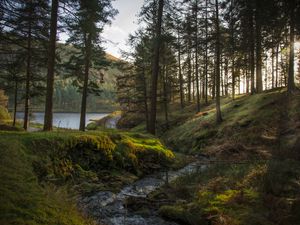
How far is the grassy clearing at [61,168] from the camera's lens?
429cm

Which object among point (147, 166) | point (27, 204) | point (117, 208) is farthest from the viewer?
point (147, 166)

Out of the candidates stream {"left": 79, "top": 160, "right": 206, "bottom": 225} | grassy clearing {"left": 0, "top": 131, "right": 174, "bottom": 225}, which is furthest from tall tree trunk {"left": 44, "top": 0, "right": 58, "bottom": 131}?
stream {"left": 79, "top": 160, "right": 206, "bottom": 225}

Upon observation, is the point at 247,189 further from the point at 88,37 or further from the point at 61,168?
the point at 88,37

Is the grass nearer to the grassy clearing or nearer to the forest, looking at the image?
the forest

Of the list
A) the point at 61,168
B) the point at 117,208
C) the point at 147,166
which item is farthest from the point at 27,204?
the point at 147,166

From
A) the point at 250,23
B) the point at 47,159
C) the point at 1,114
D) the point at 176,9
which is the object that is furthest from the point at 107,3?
the point at 1,114

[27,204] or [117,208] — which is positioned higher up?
[27,204]

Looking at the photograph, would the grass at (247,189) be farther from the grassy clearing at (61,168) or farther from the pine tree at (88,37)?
the pine tree at (88,37)

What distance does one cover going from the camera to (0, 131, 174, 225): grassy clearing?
4.29m

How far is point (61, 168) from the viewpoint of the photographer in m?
9.84

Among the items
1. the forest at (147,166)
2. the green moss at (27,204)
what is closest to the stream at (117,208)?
the forest at (147,166)

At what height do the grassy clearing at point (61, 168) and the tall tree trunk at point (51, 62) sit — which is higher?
the tall tree trunk at point (51, 62)

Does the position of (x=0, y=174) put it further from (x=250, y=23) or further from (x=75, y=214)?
(x=250, y=23)

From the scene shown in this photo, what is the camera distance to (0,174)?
4.87 metres
